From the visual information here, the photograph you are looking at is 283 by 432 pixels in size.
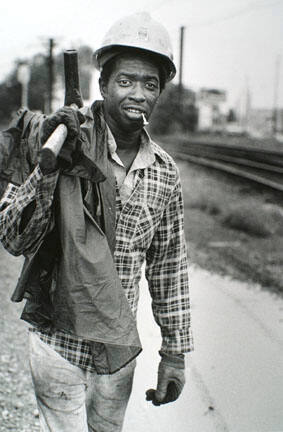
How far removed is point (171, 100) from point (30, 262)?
163 feet

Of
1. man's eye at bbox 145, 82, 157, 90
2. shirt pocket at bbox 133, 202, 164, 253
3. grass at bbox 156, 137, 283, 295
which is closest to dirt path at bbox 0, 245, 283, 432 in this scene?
grass at bbox 156, 137, 283, 295

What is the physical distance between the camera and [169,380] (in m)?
2.75

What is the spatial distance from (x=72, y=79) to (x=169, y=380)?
1378 mm

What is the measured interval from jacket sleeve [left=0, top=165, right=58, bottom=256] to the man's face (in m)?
0.55

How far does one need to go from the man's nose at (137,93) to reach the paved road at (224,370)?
7.63ft

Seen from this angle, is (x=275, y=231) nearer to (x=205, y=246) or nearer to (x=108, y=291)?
(x=205, y=246)

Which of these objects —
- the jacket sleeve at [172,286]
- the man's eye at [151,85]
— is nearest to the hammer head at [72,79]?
the man's eye at [151,85]

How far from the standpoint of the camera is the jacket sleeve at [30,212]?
2.02 metres

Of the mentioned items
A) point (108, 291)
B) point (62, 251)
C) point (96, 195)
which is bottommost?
point (108, 291)

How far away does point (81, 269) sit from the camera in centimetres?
210

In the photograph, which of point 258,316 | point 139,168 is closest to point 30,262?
point 139,168

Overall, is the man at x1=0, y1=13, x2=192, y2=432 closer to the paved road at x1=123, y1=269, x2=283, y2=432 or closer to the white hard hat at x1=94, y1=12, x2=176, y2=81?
the white hard hat at x1=94, y1=12, x2=176, y2=81

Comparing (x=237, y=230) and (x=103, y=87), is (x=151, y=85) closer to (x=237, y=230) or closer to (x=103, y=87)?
(x=103, y=87)

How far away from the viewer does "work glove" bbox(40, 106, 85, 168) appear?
1833 millimetres
